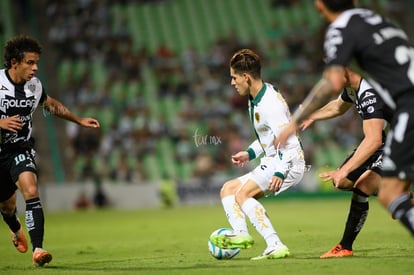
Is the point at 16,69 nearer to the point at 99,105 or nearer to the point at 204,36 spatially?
the point at 99,105

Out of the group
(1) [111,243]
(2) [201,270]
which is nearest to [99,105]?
(1) [111,243]

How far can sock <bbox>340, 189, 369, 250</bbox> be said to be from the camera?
9.63 m

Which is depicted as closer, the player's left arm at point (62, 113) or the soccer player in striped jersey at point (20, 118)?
the soccer player in striped jersey at point (20, 118)

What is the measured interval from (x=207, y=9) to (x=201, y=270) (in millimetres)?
26679

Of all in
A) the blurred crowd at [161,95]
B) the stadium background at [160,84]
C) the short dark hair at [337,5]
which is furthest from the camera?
the blurred crowd at [161,95]

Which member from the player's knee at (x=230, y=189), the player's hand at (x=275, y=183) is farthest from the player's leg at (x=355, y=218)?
the player's knee at (x=230, y=189)

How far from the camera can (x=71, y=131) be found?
27.0 meters

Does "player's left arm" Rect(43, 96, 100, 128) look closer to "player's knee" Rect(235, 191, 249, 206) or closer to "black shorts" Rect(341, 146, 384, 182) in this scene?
"player's knee" Rect(235, 191, 249, 206)

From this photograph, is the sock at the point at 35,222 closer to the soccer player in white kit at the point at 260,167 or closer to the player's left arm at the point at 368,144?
the soccer player in white kit at the point at 260,167

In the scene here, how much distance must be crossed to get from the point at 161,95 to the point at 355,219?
19.8 meters

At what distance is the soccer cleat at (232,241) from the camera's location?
29.2 feet

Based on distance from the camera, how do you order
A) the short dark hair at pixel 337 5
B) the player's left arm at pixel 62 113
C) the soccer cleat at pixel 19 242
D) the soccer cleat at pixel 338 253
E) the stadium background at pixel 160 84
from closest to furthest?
the short dark hair at pixel 337 5, the soccer cleat at pixel 338 253, the player's left arm at pixel 62 113, the soccer cleat at pixel 19 242, the stadium background at pixel 160 84

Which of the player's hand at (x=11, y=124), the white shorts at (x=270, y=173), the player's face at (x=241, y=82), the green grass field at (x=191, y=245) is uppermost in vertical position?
the player's face at (x=241, y=82)

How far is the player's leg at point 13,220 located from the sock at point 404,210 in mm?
5573
